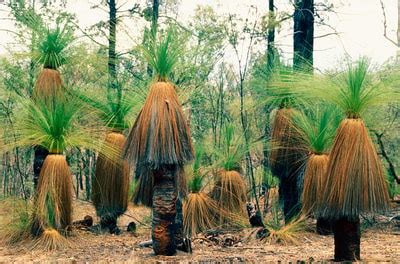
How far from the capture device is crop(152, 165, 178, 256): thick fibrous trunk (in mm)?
5199

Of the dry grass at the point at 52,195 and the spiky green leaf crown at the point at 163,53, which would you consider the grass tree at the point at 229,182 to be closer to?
the dry grass at the point at 52,195

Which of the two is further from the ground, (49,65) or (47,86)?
(49,65)

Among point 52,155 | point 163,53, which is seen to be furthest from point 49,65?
point 163,53

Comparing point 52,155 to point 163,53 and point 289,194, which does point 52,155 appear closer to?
point 163,53

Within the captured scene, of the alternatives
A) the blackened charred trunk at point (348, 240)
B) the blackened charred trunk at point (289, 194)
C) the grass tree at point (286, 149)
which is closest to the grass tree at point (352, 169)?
the blackened charred trunk at point (348, 240)

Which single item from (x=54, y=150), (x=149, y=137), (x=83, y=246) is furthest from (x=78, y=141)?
(x=149, y=137)

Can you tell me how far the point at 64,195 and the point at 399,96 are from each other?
13.0 feet

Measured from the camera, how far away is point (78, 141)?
6.36 metres

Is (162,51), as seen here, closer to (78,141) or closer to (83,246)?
(78,141)

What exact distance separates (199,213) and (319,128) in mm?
2124

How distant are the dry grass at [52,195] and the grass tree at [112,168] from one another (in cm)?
83

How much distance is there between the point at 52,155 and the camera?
6469mm

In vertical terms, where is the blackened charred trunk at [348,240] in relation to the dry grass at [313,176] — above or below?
below

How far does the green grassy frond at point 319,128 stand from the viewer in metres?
5.97
